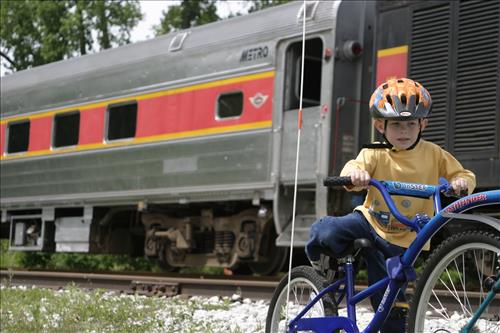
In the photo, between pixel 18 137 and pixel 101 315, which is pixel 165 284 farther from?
pixel 18 137

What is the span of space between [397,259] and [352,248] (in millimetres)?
491

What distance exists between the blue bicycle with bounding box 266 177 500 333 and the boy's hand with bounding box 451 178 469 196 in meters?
0.03

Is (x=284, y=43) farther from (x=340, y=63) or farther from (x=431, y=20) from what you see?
(x=431, y=20)

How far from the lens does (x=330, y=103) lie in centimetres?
1004

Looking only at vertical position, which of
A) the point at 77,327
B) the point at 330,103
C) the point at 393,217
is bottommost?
the point at 77,327

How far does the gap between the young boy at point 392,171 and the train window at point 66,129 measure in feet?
33.5

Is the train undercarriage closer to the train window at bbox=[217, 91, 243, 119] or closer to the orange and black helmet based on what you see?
the train window at bbox=[217, 91, 243, 119]

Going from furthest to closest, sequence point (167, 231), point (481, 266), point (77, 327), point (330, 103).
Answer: point (167, 231), point (330, 103), point (77, 327), point (481, 266)

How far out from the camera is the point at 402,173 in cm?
380

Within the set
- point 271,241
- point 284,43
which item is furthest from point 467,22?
point 271,241

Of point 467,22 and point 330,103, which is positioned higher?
point 467,22

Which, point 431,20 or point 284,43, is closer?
point 431,20

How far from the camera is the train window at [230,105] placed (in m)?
11.0

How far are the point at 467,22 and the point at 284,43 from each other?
2.60 m
